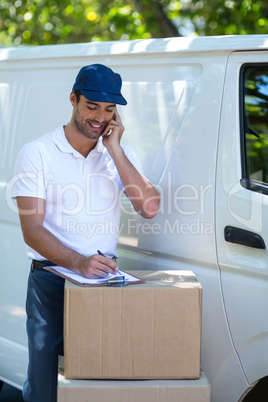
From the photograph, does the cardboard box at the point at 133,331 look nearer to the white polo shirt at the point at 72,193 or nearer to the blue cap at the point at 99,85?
the white polo shirt at the point at 72,193

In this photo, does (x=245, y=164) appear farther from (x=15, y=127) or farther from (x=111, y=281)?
(x=15, y=127)

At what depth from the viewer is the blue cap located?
2.64m

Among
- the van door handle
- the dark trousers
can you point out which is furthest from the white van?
the dark trousers

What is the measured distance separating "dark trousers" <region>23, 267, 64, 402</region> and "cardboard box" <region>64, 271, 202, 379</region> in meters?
0.37

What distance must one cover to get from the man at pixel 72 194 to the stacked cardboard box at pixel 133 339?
346mm

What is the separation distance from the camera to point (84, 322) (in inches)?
93.0

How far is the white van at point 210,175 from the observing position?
2.56 metres

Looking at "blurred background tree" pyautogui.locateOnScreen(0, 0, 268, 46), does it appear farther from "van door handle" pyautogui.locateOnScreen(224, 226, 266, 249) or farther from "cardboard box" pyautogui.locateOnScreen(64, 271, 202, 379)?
"cardboard box" pyautogui.locateOnScreen(64, 271, 202, 379)

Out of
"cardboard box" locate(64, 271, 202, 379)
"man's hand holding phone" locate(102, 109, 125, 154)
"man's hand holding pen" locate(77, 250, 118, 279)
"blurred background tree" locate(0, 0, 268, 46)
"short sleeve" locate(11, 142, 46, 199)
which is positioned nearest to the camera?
"cardboard box" locate(64, 271, 202, 379)

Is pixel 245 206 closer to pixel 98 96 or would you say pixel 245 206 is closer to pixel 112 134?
pixel 112 134

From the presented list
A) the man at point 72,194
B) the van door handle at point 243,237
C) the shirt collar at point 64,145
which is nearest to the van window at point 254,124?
the van door handle at point 243,237

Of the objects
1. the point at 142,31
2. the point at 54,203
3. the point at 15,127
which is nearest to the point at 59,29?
the point at 142,31

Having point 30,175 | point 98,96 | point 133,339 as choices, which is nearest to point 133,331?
point 133,339

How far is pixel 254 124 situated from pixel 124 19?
21.3 feet
